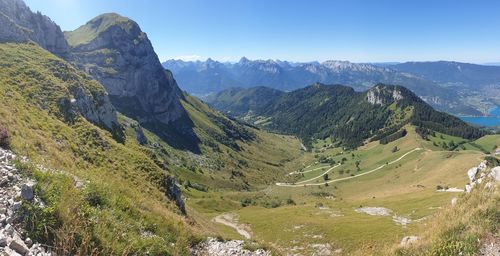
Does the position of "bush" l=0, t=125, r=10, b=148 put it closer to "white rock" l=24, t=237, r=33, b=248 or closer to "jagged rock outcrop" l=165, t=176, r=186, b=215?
"white rock" l=24, t=237, r=33, b=248

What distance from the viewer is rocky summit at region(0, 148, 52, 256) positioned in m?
11.1

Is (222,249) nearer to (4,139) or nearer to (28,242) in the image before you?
(28,242)

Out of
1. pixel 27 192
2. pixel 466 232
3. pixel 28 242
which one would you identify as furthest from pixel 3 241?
pixel 466 232

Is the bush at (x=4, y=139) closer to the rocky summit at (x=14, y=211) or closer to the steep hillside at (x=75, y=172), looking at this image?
the steep hillside at (x=75, y=172)

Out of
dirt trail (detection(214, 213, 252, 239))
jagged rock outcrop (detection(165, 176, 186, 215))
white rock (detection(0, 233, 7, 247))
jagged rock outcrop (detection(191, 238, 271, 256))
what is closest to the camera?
white rock (detection(0, 233, 7, 247))

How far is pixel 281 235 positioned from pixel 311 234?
8.56m

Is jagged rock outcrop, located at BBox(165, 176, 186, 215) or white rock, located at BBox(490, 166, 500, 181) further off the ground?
white rock, located at BBox(490, 166, 500, 181)

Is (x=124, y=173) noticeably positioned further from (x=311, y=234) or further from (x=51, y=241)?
(x=311, y=234)

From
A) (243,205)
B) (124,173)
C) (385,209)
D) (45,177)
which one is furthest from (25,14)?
(45,177)

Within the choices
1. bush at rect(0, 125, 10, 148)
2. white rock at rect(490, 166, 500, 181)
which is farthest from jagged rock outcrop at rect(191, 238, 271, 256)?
white rock at rect(490, 166, 500, 181)

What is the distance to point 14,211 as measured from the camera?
13.3 m

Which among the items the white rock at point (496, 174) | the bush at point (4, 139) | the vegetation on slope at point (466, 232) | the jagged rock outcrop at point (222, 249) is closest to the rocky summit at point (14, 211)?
the bush at point (4, 139)

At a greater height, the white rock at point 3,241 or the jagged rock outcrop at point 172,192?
the white rock at point 3,241

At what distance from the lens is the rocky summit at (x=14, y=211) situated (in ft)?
36.4
